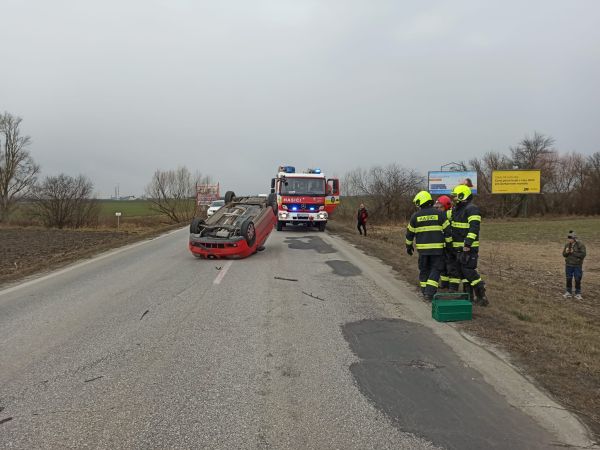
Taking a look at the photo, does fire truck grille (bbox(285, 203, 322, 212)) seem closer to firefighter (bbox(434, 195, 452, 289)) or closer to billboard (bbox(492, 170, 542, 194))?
firefighter (bbox(434, 195, 452, 289))

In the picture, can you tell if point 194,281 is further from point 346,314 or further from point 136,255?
point 136,255

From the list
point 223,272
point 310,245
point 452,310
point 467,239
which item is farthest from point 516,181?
point 452,310

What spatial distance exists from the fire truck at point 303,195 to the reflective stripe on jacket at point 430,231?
14.0 m

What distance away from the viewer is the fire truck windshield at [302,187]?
21266 millimetres

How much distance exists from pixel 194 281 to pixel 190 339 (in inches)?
151

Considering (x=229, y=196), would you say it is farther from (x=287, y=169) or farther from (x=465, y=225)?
(x=465, y=225)

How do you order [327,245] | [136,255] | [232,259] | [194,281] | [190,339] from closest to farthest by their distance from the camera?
[190,339]
[194,281]
[232,259]
[136,255]
[327,245]

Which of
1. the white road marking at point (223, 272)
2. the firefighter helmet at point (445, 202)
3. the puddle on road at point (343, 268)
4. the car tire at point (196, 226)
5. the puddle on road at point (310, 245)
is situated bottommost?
the puddle on road at point (343, 268)

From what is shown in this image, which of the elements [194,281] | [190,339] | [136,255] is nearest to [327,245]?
[136,255]

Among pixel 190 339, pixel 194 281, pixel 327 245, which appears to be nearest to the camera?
pixel 190 339

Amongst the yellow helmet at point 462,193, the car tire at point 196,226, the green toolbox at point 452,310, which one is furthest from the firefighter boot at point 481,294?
the car tire at point 196,226

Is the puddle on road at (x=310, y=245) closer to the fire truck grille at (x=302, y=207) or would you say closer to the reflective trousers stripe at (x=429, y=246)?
the fire truck grille at (x=302, y=207)

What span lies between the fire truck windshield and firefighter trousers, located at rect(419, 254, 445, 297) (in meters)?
14.0

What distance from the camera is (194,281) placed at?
352 inches
